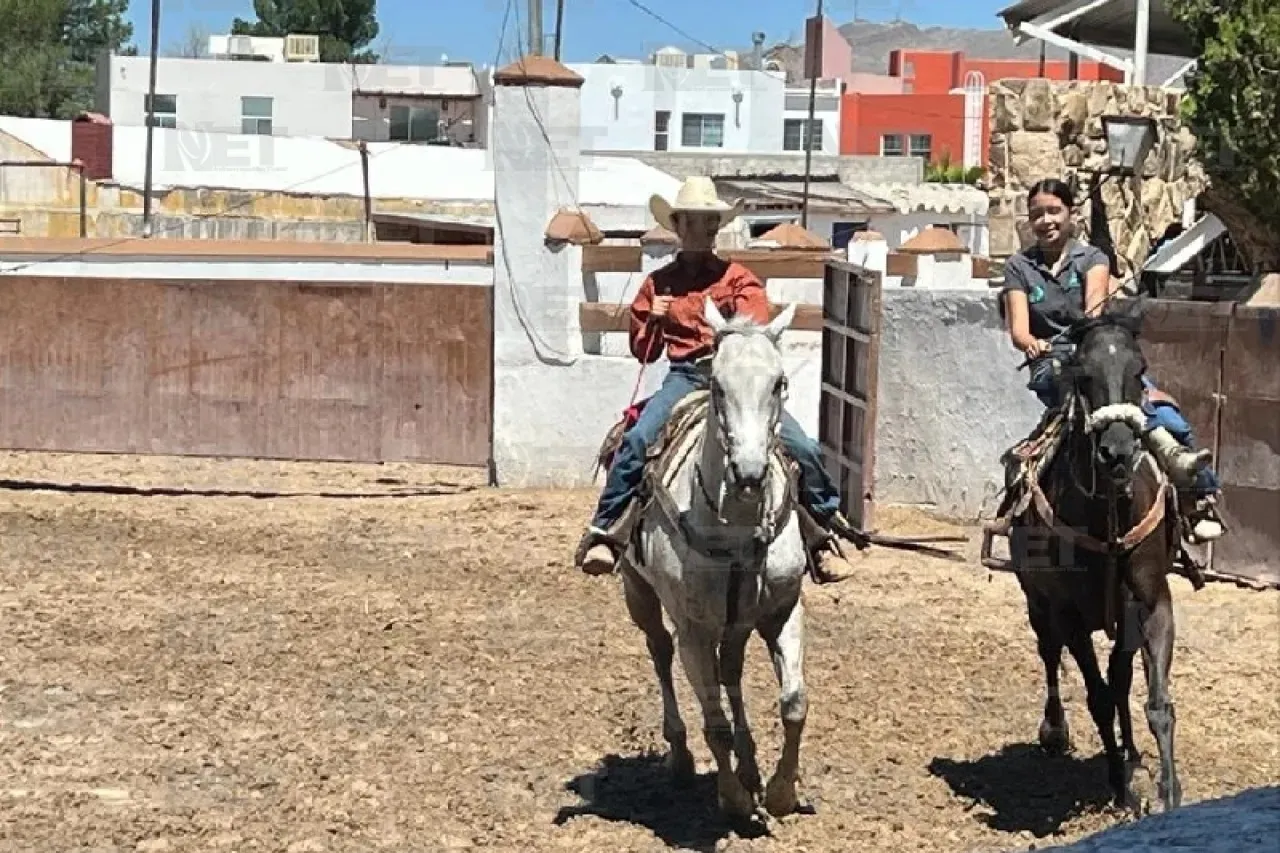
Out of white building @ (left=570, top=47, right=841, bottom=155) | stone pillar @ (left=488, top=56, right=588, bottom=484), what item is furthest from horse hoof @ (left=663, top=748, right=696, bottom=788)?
white building @ (left=570, top=47, right=841, bottom=155)

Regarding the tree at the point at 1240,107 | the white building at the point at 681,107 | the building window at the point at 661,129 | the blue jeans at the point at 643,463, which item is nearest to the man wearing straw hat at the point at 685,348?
the blue jeans at the point at 643,463

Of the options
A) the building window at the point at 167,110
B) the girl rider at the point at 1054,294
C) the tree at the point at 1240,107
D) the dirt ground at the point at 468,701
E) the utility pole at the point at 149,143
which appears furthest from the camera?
the building window at the point at 167,110

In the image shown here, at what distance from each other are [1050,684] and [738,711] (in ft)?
6.01

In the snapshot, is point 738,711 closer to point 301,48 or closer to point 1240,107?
point 1240,107

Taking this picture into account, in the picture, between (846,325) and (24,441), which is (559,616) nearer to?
(846,325)

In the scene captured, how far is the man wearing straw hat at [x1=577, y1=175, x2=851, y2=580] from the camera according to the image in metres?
7.38

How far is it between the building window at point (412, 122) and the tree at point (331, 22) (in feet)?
79.7

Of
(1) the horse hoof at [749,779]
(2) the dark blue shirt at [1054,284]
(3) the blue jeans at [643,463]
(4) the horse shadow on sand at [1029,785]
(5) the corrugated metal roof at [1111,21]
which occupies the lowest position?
(4) the horse shadow on sand at [1029,785]

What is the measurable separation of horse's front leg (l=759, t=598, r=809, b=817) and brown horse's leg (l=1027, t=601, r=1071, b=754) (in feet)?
4.74

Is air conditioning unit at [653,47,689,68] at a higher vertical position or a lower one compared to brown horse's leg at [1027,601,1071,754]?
higher

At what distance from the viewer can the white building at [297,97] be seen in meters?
60.5

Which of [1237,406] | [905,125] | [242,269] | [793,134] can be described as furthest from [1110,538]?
[905,125]

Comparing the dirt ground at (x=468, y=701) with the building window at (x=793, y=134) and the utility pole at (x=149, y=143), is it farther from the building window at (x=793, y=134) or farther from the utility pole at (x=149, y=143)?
the building window at (x=793, y=134)

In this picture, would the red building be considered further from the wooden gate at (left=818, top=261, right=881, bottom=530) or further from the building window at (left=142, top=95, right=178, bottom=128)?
the wooden gate at (left=818, top=261, right=881, bottom=530)
